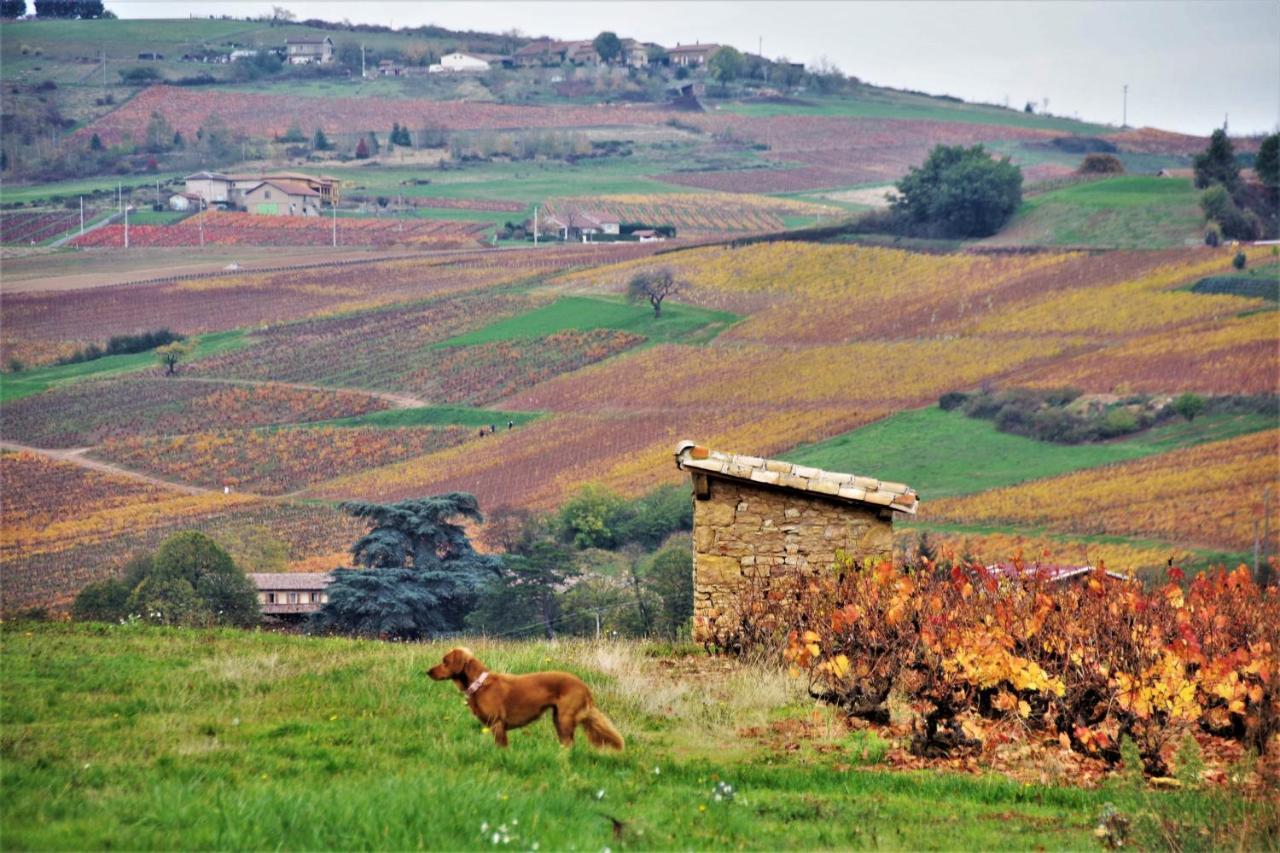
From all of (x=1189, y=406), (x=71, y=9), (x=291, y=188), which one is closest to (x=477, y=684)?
(x=1189, y=406)

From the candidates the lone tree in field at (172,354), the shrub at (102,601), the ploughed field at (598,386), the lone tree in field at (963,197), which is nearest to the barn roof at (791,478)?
the shrub at (102,601)

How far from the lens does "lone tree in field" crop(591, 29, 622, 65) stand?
164 m

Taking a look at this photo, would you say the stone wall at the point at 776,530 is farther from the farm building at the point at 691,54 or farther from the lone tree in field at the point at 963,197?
the farm building at the point at 691,54

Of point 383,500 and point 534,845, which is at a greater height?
point 534,845

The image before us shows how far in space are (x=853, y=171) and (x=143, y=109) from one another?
194ft

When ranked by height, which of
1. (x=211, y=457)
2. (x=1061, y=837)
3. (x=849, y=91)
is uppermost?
(x=849, y=91)

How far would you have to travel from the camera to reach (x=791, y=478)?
1595 cm

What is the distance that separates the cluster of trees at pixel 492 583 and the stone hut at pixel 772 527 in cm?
1747

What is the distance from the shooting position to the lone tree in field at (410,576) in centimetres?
3725

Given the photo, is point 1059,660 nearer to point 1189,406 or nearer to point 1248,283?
point 1189,406

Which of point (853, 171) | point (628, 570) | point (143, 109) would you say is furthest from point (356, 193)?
point (628, 570)

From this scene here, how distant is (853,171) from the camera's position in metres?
124

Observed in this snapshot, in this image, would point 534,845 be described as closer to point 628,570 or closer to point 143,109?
point 628,570

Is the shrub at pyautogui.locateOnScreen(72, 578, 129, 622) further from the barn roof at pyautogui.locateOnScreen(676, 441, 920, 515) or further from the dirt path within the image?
the barn roof at pyautogui.locateOnScreen(676, 441, 920, 515)
